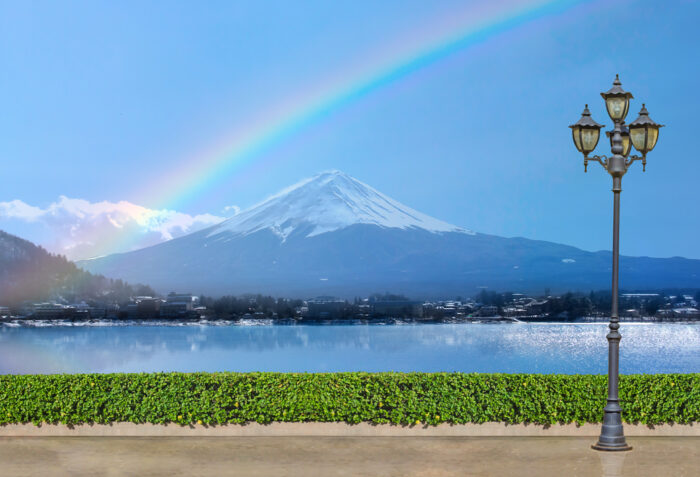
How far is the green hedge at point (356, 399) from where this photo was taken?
14.6 meters

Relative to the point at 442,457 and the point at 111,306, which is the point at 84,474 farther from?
the point at 111,306

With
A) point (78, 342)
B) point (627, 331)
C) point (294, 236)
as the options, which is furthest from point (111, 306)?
point (627, 331)

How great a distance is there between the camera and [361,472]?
38.6 feet

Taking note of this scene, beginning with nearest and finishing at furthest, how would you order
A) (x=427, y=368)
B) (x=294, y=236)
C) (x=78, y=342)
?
(x=427, y=368) → (x=78, y=342) → (x=294, y=236)

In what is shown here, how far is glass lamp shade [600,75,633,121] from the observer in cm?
1349

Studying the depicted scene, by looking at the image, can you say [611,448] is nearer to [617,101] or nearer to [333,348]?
[617,101]

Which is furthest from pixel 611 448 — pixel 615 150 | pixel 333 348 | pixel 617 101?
pixel 333 348

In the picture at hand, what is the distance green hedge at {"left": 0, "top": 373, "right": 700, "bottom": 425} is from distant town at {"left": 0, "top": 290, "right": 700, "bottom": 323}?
59.5 metres

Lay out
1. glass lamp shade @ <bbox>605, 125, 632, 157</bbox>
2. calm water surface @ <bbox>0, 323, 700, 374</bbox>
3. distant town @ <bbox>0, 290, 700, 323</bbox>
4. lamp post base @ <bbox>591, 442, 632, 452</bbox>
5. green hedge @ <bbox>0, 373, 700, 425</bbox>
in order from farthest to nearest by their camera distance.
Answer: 1. distant town @ <bbox>0, 290, 700, 323</bbox>
2. calm water surface @ <bbox>0, 323, 700, 374</bbox>
3. green hedge @ <bbox>0, 373, 700, 425</bbox>
4. glass lamp shade @ <bbox>605, 125, 632, 157</bbox>
5. lamp post base @ <bbox>591, 442, 632, 452</bbox>

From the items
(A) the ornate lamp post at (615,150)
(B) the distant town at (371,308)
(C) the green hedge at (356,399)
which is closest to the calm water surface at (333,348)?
(B) the distant town at (371,308)

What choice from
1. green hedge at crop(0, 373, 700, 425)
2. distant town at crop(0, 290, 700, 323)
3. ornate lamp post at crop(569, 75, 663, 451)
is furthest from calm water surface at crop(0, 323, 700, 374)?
ornate lamp post at crop(569, 75, 663, 451)

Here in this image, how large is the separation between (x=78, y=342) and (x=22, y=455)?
66206 mm

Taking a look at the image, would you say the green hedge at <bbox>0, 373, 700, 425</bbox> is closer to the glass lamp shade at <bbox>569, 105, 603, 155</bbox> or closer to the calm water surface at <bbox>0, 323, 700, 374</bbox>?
the glass lamp shade at <bbox>569, 105, 603, 155</bbox>

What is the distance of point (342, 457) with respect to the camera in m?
12.8
